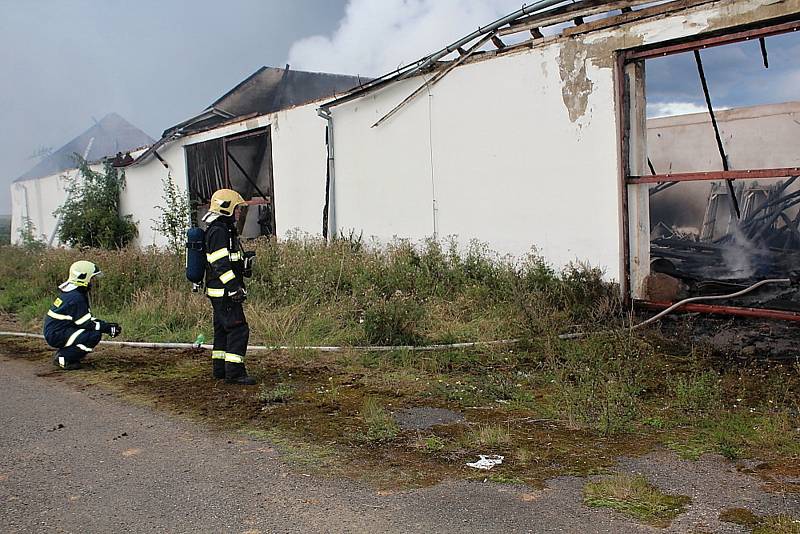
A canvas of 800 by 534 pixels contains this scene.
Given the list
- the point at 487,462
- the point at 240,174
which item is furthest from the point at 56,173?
the point at 487,462

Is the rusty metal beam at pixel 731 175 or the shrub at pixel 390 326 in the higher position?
the rusty metal beam at pixel 731 175

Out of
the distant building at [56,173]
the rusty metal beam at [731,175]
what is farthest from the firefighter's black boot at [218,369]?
the distant building at [56,173]

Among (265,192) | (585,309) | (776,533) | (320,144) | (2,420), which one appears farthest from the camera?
(265,192)

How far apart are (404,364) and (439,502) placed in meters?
3.08

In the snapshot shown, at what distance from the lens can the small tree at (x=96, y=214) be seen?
61.1 feet

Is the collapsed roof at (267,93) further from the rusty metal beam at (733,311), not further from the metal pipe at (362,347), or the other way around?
the rusty metal beam at (733,311)

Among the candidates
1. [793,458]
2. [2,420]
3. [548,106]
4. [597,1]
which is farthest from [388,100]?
[793,458]

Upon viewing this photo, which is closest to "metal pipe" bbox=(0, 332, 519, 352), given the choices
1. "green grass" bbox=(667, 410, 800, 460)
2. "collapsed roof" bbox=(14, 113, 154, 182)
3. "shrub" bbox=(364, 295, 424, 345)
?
"shrub" bbox=(364, 295, 424, 345)

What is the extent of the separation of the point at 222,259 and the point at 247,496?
108 inches

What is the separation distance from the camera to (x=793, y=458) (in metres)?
4.09

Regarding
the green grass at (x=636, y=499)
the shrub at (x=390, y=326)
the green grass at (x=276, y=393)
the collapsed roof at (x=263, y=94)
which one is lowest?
the green grass at (x=636, y=499)

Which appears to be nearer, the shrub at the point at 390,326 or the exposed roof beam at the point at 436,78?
the shrub at the point at 390,326

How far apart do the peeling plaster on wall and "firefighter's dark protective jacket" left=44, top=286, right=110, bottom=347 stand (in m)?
5.84

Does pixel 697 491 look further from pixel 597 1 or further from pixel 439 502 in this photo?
pixel 597 1
